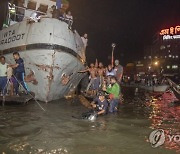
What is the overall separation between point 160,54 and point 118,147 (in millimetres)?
101521

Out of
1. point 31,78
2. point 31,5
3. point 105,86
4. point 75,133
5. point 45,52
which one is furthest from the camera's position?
point 31,5

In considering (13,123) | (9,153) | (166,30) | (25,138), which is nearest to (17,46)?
(13,123)

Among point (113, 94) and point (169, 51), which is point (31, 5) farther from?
point (169, 51)

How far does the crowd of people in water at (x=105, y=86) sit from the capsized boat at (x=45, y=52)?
1.57 metres

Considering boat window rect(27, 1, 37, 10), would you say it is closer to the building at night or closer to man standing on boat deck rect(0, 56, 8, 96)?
man standing on boat deck rect(0, 56, 8, 96)

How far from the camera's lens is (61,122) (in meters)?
8.71

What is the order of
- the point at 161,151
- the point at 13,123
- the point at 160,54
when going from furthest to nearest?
the point at 160,54 → the point at 13,123 → the point at 161,151

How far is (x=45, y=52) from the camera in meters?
12.4

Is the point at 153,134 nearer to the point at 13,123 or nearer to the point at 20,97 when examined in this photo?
the point at 13,123

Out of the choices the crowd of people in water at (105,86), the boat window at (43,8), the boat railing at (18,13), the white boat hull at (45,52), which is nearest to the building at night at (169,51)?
the crowd of people in water at (105,86)

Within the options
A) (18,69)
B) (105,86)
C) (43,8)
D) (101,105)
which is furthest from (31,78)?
(43,8)

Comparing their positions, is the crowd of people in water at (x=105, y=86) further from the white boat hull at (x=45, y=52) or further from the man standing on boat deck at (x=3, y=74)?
the man standing on boat deck at (x=3, y=74)

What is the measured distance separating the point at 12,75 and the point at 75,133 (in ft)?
19.4

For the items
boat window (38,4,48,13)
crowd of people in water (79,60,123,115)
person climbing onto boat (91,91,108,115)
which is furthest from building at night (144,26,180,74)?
person climbing onto boat (91,91,108,115)
